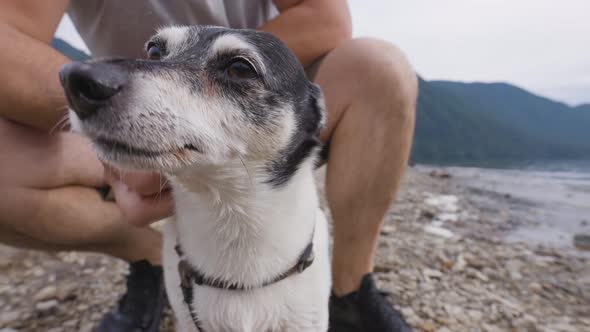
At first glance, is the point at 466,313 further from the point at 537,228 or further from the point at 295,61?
the point at 537,228

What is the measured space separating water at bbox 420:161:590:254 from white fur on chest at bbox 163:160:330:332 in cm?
382

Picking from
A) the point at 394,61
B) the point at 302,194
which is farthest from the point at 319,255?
the point at 394,61

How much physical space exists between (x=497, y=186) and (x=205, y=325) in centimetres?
896

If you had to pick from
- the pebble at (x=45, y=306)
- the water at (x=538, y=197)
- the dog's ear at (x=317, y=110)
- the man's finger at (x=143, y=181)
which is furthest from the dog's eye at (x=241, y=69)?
the water at (x=538, y=197)

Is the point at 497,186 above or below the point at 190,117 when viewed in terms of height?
below

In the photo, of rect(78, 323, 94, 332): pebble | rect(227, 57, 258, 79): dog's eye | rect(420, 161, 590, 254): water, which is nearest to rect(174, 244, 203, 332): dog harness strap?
rect(227, 57, 258, 79): dog's eye

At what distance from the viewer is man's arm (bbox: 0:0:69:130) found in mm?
1560

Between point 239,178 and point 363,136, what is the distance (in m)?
0.88

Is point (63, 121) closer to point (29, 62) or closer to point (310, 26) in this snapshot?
point (29, 62)

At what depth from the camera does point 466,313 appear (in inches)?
93.3

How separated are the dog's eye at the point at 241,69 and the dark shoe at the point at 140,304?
1461 millimetres

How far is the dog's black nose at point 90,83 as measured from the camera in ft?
3.06

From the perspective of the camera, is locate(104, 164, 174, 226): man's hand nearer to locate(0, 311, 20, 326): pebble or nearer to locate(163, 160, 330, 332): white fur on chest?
locate(163, 160, 330, 332): white fur on chest

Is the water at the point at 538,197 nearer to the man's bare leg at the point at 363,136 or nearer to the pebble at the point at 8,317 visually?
the man's bare leg at the point at 363,136
